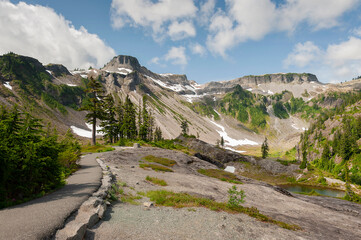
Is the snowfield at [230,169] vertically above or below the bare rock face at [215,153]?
below

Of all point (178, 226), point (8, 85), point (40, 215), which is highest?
point (8, 85)

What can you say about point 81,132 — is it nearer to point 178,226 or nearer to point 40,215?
point 40,215

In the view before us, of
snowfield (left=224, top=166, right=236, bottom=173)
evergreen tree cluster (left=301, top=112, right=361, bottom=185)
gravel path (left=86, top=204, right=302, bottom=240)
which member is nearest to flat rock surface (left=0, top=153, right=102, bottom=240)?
gravel path (left=86, top=204, right=302, bottom=240)

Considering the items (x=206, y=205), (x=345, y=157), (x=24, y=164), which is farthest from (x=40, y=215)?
(x=345, y=157)

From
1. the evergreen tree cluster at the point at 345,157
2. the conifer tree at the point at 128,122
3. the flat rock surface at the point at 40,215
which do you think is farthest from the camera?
the evergreen tree cluster at the point at 345,157

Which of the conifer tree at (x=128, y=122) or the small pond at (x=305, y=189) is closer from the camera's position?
the small pond at (x=305, y=189)

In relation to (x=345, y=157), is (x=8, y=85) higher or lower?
higher

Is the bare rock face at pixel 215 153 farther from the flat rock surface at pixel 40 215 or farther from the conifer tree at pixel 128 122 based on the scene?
the flat rock surface at pixel 40 215

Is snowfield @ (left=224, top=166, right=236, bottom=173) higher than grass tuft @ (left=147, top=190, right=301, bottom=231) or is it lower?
lower

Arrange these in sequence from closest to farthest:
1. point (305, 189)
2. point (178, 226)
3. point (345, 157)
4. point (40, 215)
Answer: point (40, 215) < point (178, 226) < point (305, 189) < point (345, 157)

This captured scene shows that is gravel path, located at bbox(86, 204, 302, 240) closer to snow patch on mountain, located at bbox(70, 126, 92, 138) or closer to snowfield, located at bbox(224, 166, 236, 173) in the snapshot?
snowfield, located at bbox(224, 166, 236, 173)

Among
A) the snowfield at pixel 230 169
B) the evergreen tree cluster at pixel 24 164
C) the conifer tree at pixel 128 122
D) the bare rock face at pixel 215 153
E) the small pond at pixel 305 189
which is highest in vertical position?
the conifer tree at pixel 128 122

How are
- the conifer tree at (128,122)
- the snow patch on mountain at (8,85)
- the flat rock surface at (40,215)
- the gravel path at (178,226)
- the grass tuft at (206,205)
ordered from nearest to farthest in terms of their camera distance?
the flat rock surface at (40,215)
the gravel path at (178,226)
the grass tuft at (206,205)
the conifer tree at (128,122)
the snow patch on mountain at (8,85)

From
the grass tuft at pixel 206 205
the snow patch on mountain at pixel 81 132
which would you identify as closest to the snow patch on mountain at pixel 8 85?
the snow patch on mountain at pixel 81 132
